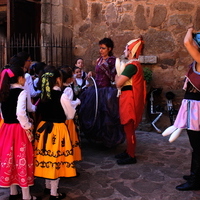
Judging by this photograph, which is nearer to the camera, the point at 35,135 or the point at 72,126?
the point at 35,135

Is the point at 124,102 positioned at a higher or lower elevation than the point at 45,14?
lower

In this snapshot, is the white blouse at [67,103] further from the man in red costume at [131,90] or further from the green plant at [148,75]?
the green plant at [148,75]

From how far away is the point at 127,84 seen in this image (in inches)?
160

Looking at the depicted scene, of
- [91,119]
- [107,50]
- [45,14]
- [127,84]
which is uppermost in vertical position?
[45,14]

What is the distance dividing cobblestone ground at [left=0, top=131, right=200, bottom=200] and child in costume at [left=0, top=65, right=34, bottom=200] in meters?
0.40

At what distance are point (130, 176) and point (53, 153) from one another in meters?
1.22

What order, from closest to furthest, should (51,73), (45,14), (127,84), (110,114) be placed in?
1. (51,73)
2. (127,84)
3. (110,114)
4. (45,14)

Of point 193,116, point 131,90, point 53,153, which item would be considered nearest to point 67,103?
point 53,153

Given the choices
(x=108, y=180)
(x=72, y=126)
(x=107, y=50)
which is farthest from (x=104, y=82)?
(x=108, y=180)

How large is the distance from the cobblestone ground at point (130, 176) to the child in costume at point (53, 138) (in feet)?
1.18

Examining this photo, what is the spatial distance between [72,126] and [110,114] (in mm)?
859

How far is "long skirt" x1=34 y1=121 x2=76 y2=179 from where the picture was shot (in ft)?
9.70

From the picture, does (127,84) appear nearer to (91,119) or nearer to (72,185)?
(91,119)

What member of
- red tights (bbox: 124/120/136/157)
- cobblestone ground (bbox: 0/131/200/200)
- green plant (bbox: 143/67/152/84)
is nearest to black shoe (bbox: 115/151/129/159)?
cobblestone ground (bbox: 0/131/200/200)
